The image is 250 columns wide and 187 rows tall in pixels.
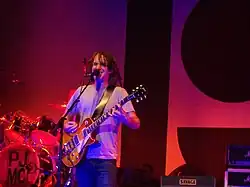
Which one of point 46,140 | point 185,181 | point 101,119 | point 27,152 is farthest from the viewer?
point 46,140

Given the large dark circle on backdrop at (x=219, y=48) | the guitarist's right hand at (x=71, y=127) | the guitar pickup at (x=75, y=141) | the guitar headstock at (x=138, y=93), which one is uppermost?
the large dark circle on backdrop at (x=219, y=48)

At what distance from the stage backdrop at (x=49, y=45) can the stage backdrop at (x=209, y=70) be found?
905 millimetres

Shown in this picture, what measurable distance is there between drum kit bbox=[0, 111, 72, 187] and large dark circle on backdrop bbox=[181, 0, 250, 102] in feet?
6.96

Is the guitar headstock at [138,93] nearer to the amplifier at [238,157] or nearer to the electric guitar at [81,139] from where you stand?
the electric guitar at [81,139]

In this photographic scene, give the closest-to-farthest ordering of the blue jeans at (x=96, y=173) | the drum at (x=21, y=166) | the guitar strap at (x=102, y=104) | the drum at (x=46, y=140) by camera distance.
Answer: the blue jeans at (x=96, y=173) → the guitar strap at (x=102, y=104) → the drum at (x=21, y=166) → the drum at (x=46, y=140)

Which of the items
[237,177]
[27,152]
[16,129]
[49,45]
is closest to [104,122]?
[237,177]

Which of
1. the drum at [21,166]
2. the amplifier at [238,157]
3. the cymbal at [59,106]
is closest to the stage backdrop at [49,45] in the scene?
the cymbal at [59,106]

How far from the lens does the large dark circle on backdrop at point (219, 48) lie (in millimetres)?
6793

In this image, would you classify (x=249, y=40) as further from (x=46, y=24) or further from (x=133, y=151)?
(x=46, y=24)

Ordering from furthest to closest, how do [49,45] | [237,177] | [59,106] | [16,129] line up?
[49,45], [59,106], [16,129], [237,177]

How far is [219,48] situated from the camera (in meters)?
6.87

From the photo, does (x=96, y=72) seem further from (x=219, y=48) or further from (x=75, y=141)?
(x=219, y=48)

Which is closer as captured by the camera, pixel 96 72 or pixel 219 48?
pixel 96 72

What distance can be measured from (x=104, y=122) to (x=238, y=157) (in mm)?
1794
